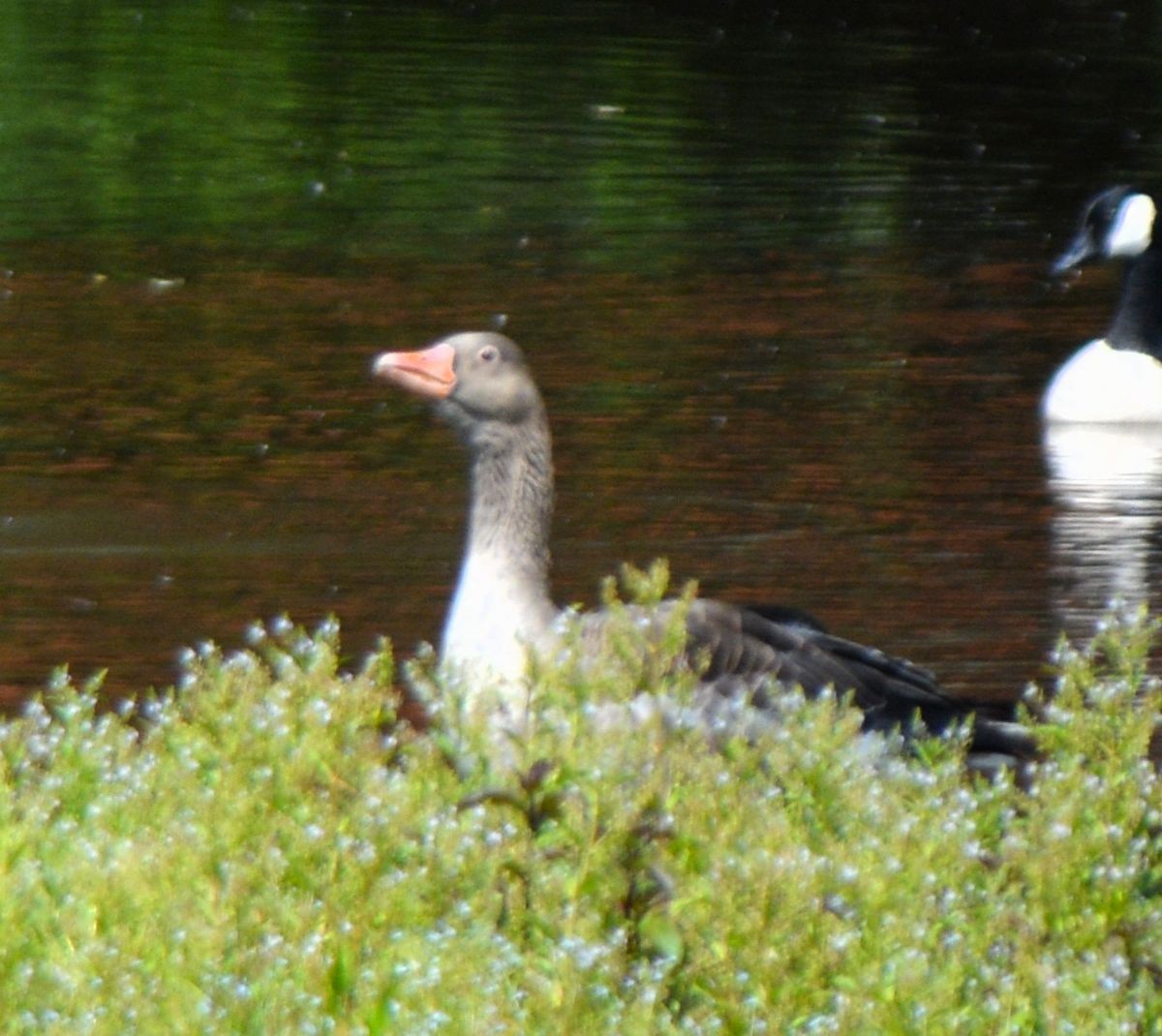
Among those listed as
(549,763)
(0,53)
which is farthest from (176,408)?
(0,53)

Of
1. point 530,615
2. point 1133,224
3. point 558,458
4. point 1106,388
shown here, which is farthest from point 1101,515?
point 530,615

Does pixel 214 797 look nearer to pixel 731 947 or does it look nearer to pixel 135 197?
pixel 731 947

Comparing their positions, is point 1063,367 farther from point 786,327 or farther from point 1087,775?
point 1087,775

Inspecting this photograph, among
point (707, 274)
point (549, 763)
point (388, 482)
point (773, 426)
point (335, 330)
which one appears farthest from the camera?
point (707, 274)

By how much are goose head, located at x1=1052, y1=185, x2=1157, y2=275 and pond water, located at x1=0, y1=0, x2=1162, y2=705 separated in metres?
0.41

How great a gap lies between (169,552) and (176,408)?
7.46 ft

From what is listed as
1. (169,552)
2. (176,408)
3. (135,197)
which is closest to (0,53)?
(135,197)

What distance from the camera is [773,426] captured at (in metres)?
11.6

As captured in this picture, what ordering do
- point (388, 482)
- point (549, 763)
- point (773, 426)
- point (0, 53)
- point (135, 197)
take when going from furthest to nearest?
1. point (0, 53)
2. point (135, 197)
3. point (773, 426)
4. point (388, 482)
5. point (549, 763)

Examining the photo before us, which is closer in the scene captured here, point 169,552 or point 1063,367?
point 169,552

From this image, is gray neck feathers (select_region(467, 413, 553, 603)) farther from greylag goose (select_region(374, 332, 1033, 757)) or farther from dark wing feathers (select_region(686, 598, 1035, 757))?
dark wing feathers (select_region(686, 598, 1035, 757))

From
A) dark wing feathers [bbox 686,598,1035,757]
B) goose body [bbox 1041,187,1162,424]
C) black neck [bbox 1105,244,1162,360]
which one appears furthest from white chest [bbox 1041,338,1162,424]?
dark wing feathers [bbox 686,598,1035,757]

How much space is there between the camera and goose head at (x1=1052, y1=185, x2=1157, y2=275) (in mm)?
13672

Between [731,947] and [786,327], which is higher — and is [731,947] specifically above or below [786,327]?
above
